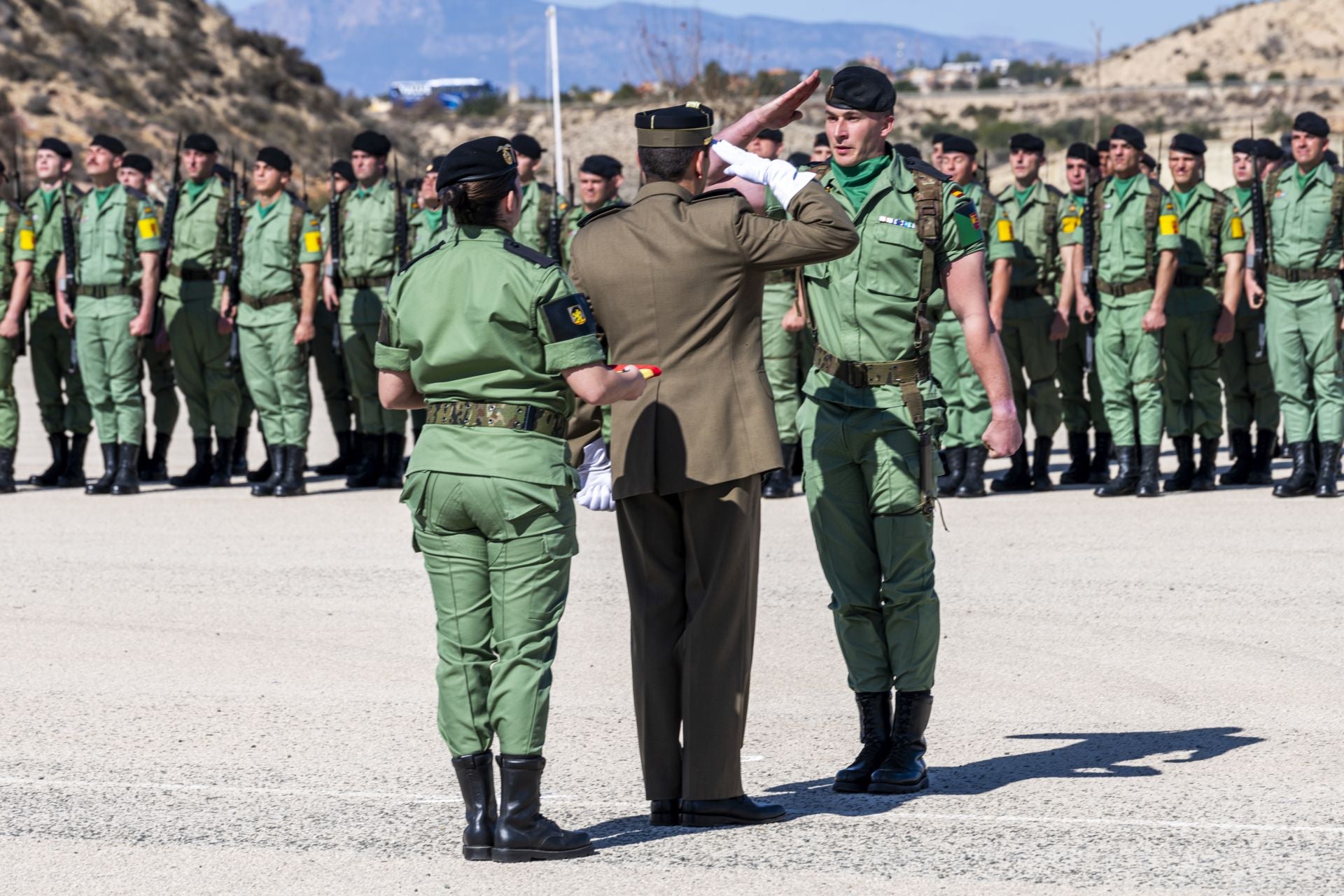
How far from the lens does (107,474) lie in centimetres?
1298

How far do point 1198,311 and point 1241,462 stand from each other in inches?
44.2

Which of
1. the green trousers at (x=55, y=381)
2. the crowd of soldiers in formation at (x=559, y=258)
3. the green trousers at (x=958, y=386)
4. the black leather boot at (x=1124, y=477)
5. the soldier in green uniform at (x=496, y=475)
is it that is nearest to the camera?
the soldier in green uniform at (x=496, y=475)

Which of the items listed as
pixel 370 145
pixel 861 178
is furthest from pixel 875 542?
pixel 370 145

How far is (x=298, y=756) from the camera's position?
611 centimetres

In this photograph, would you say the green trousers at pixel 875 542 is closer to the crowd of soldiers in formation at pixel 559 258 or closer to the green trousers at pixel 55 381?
the crowd of soldiers in formation at pixel 559 258

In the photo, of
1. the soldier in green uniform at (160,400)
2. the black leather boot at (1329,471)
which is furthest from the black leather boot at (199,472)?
the black leather boot at (1329,471)

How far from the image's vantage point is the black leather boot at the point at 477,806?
4980 millimetres

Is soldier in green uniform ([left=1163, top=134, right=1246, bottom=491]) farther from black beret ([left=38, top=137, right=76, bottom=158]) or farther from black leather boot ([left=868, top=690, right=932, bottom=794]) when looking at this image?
black beret ([left=38, top=137, right=76, bottom=158])

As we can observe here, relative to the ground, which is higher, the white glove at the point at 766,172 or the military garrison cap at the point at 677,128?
the military garrison cap at the point at 677,128

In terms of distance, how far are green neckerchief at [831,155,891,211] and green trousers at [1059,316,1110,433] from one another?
728 cm

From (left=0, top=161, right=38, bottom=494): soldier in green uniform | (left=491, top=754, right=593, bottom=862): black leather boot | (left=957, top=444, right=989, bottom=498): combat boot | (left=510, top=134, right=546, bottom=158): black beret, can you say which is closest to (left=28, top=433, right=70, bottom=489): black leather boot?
(left=0, top=161, right=38, bottom=494): soldier in green uniform

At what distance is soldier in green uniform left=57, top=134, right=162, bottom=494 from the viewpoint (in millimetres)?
12594

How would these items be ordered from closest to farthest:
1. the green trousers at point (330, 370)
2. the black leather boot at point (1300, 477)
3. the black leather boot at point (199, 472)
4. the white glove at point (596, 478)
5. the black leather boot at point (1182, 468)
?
the white glove at point (596, 478) < the black leather boot at point (1300, 477) < the black leather boot at point (1182, 468) < the black leather boot at point (199, 472) < the green trousers at point (330, 370)

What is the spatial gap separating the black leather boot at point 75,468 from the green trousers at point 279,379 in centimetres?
161
